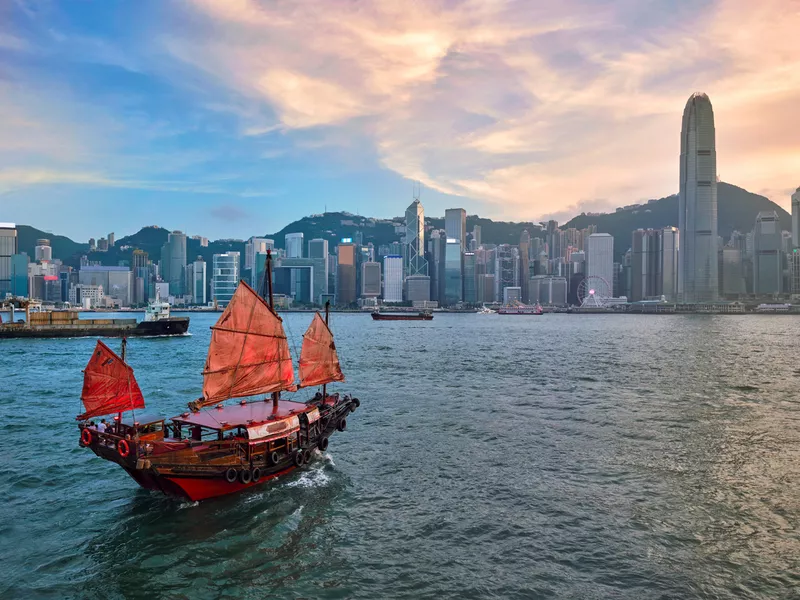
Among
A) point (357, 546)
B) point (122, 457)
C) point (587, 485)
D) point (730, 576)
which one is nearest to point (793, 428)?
point (587, 485)

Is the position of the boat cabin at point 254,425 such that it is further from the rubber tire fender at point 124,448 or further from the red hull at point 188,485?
the rubber tire fender at point 124,448

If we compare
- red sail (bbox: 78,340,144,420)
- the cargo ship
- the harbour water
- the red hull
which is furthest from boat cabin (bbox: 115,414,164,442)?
the cargo ship

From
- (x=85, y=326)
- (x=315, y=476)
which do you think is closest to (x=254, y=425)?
(x=315, y=476)

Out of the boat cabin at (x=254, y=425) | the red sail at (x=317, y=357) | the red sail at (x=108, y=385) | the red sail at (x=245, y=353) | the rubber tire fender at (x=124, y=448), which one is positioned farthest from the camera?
the red sail at (x=317, y=357)

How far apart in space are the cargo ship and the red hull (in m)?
97.9

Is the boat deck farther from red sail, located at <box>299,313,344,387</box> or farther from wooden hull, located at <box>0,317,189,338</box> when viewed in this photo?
wooden hull, located at <box>0,317,189,338</box>

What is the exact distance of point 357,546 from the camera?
20484mm

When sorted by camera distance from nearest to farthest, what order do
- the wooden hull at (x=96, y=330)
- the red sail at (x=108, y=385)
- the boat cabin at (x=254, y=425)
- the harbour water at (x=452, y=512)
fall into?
the harbour water at (x=452, y=512)
the boat cabin at (x=254, y=425)
the red sail at (x=108, y=385)
the wooden hull at (x=96, y=330)

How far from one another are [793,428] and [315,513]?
36.0 metres

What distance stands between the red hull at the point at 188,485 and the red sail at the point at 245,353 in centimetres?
450

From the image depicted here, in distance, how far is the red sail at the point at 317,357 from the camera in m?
35.6

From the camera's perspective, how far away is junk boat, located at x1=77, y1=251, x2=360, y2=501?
76.2ft

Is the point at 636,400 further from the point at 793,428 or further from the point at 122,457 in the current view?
the point at 122,457

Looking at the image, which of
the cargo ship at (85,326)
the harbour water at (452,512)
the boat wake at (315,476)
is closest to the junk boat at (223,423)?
the boat wake at (315,476)
